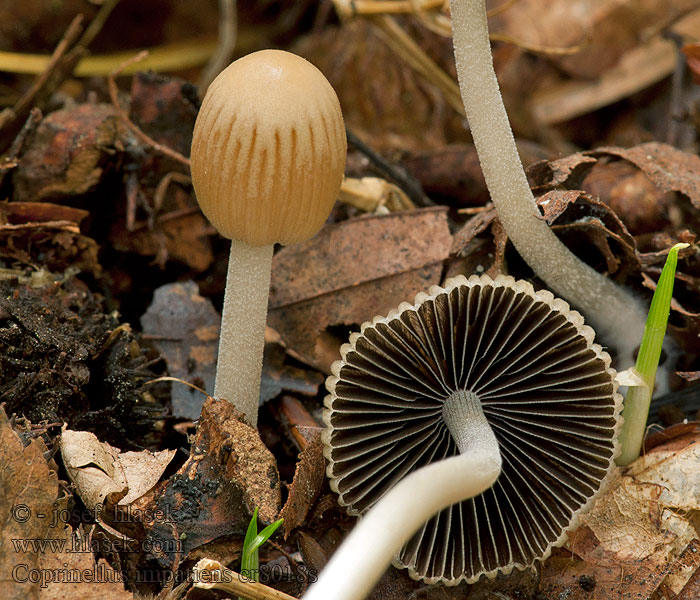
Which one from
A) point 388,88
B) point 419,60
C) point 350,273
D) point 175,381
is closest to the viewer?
point 175,381

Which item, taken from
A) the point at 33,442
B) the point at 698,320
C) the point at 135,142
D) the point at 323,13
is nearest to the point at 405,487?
the point at 33,442

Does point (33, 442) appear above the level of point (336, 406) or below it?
below

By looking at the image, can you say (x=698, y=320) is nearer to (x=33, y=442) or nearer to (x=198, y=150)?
(x=198, y=150)

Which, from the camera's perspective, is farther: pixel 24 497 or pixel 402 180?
pixel 402 180

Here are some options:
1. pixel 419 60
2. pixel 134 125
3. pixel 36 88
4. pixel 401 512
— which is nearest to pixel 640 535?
pixel 401 512

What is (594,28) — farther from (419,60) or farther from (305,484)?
(305,484)

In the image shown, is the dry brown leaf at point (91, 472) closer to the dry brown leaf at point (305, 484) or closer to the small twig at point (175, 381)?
the small twig at point (175, 381)
